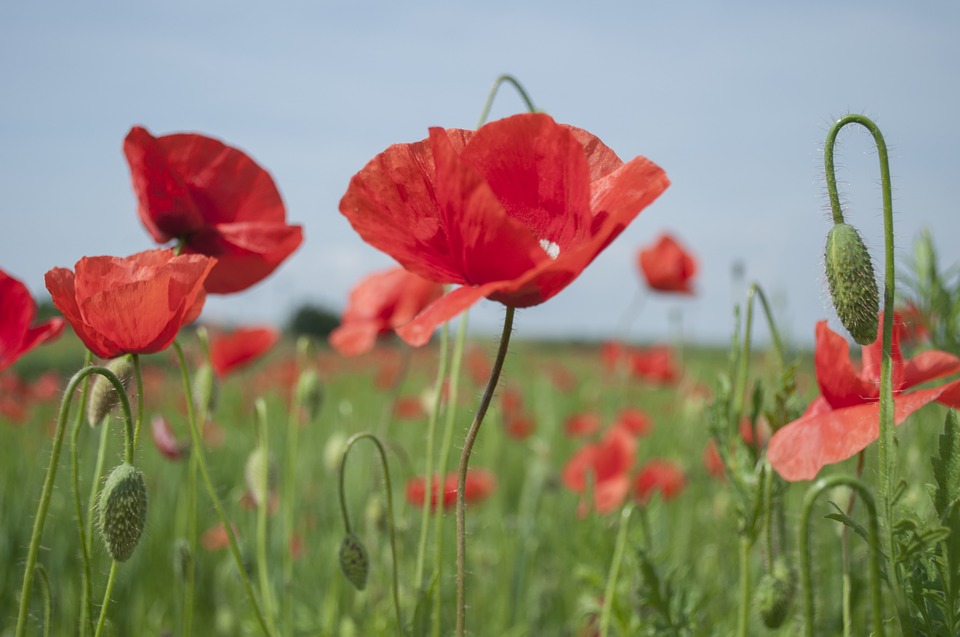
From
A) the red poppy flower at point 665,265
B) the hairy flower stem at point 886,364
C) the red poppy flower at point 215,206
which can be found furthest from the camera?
the red poppy flower at point 665,265

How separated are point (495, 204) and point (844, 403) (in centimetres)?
55

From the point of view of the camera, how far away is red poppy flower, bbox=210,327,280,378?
227cm

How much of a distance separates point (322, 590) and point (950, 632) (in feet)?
7.51

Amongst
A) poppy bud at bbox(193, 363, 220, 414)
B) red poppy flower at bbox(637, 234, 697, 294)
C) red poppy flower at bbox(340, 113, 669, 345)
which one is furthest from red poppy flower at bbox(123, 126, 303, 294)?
red poppy flower at bbox(637, 234, 697, 294)

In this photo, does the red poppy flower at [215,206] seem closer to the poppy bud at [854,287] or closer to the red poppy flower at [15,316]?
the red poppy flower at [15,316]

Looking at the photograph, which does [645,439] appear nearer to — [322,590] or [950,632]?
[322,590]

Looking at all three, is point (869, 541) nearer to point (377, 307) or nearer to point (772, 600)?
point (772, 600)

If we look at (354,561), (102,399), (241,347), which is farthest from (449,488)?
(102,399)

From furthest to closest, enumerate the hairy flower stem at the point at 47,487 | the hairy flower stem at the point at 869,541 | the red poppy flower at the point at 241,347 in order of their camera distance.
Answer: the red poppy flower at the point at 241,347
the hairy flower stem at the point at 47,487
the hairy flower stem at the point at 869,541

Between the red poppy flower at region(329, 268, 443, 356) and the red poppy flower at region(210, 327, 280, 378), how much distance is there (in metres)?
0.18

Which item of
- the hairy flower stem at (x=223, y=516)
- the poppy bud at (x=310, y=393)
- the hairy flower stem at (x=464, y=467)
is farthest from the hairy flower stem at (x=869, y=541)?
the poppy bud at (x=310, y=393)

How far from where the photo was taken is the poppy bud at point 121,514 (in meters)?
0.99

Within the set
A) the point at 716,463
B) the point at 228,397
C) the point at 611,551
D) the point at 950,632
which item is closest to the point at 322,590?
the point at 611,551

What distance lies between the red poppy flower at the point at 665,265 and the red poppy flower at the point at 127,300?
3487mm
